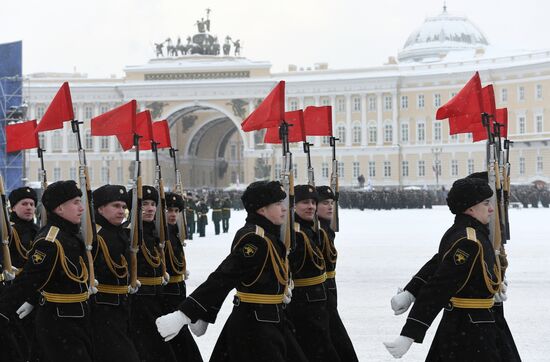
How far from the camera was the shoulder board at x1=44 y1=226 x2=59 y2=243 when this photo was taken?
21.4 feet

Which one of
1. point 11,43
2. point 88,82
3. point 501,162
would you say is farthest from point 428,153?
point 501,162

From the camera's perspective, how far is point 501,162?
7914 millimetres

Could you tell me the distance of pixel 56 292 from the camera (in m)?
6.52

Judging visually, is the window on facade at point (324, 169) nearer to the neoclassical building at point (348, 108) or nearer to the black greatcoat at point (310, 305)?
the neoclassical building at point (348, 108)

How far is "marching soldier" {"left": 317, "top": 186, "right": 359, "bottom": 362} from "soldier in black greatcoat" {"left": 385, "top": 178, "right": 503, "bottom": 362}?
1324 mm

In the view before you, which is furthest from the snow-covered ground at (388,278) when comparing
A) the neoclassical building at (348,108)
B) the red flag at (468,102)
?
the neoclassical building at (348,108)

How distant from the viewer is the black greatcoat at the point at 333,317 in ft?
24.7

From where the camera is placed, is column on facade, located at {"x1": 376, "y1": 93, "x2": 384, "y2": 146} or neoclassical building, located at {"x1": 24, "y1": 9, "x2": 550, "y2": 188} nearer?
neoclassical building, located at {"x1": 24, "y1": 9, "x2": 550, "y2": 188}

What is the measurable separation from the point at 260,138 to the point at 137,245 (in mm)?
62855

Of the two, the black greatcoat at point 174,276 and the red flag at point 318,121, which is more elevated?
the red flag at point 318,121

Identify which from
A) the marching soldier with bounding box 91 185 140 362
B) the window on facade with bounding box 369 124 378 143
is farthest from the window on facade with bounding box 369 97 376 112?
the marching soldier with bounding box 91 185 140 362

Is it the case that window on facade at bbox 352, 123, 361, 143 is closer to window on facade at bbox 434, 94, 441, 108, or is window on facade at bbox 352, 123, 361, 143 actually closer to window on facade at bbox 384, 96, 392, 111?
window on facade at bbox 384, 96, 392, 111

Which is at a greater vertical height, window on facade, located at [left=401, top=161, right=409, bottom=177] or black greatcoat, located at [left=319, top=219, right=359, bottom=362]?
window on facade, located at [left=401, top=161, right=409, bottom=177]

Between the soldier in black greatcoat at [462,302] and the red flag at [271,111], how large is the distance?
1.84 m
